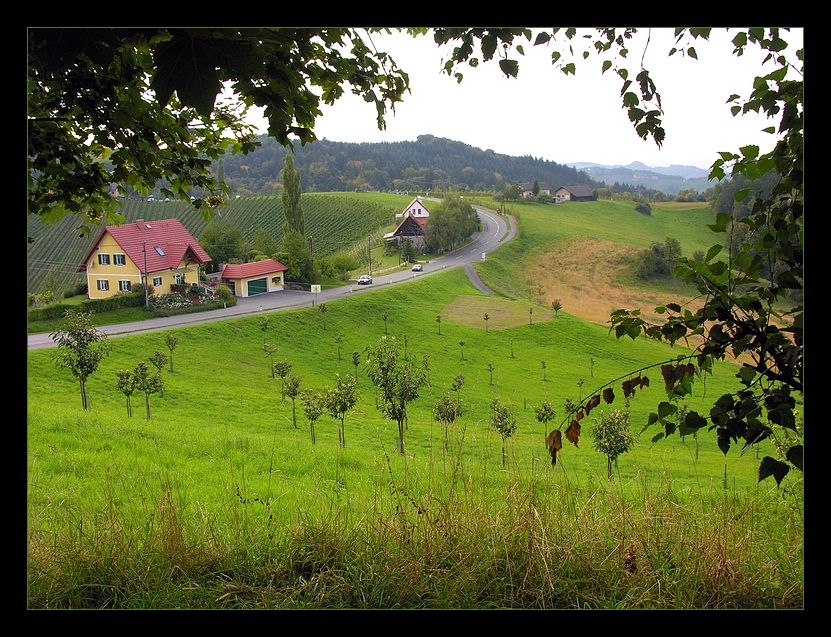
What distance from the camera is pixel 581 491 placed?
319 cm

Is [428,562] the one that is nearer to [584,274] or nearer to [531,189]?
[584,274]

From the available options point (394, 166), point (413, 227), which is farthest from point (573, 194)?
point (394, 166)

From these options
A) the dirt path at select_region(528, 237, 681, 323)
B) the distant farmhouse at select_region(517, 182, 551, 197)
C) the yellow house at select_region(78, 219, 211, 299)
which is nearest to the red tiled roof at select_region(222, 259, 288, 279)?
the yellow house at select_region(78, 219, 211, 299)

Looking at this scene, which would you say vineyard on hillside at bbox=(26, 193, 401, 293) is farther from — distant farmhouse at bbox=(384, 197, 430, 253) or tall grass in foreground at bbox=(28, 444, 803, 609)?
tall grass in foreground at bbox=(28, 444, 803, 609)

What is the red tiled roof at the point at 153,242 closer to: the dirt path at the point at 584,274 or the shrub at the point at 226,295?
the shrub at the point at 226,295

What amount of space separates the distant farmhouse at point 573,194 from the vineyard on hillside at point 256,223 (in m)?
4.55

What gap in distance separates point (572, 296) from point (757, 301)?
9180 millimetres

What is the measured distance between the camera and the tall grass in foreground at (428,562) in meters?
1.98

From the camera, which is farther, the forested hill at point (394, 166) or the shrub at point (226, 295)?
the shrub at point (226, 295)

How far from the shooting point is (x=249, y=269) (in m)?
15.0

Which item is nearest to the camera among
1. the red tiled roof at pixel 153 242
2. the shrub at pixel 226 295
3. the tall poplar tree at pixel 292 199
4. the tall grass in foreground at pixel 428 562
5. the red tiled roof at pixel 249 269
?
the tall grass in foreground at pixel 428 562

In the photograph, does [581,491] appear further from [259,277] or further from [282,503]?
[259,277]

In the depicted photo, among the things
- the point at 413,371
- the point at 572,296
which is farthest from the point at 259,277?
the point at 572,296

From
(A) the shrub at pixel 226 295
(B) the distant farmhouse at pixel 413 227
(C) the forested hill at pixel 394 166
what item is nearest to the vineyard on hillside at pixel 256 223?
(B) the distant farmhouse at pixel 413 227
